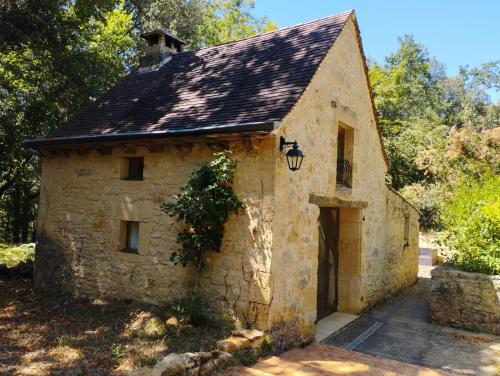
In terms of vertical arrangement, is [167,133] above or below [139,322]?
above

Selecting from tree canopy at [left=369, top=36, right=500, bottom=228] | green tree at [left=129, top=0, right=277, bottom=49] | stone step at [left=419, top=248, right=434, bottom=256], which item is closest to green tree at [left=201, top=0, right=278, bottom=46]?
green tree at [left=129, top=0, right=277, bottom=49]

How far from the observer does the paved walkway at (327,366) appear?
4.99m

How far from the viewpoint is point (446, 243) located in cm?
916

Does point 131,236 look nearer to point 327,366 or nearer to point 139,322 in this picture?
point 139,322

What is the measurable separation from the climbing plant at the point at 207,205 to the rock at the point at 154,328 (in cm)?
109

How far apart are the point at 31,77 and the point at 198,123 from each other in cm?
916

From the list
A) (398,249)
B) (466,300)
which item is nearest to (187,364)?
(466,300)

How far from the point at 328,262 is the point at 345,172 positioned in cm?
211

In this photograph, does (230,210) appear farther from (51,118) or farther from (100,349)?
(51,118)

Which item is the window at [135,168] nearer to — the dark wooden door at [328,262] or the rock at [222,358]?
the dark wooden door at [328,262]

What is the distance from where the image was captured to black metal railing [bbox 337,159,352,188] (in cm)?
854

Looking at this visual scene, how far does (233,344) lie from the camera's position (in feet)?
17.1

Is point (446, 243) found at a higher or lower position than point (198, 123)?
lower

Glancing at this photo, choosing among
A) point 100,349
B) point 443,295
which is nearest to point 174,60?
point 100,349
